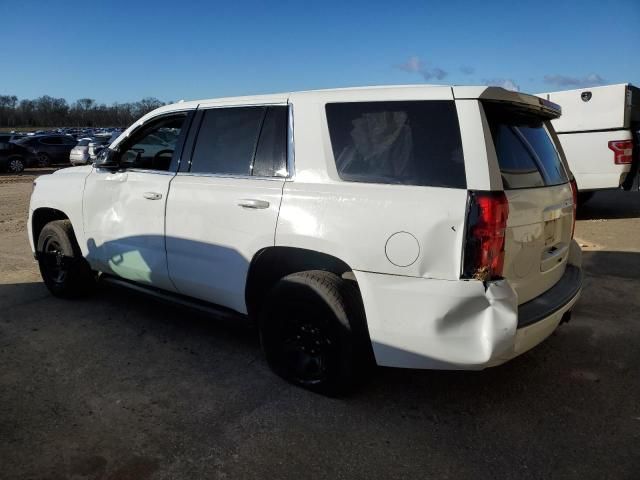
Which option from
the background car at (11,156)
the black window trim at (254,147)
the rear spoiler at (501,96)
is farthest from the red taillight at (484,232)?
the background car at (11,156)

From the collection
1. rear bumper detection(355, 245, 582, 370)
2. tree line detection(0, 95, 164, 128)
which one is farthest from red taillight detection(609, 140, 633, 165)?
tree line detection(0, 95, 164, 128)

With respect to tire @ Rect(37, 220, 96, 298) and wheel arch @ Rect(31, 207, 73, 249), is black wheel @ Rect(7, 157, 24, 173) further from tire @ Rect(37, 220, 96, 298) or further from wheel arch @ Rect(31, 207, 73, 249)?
tire @ Rect(37, 220, 96, 298)

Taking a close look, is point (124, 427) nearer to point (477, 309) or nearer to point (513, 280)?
point (477, 309)

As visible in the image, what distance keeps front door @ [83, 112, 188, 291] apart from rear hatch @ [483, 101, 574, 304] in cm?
238

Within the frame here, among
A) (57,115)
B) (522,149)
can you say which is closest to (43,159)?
(522,149)

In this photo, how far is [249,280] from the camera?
3316 mm

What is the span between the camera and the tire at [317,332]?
288cm

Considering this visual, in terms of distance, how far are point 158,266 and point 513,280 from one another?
2.59 m

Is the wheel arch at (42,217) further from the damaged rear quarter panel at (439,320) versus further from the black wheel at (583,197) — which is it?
the black wheel at (583,197)

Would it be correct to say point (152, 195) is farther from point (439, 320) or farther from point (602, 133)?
point (602, 133)

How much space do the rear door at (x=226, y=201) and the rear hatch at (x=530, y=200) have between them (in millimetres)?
1316

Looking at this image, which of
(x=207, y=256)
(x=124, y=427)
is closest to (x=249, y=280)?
(x=207, y=256)

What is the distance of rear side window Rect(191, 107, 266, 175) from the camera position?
135 inches

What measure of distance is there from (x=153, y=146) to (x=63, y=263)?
5.09 feet
